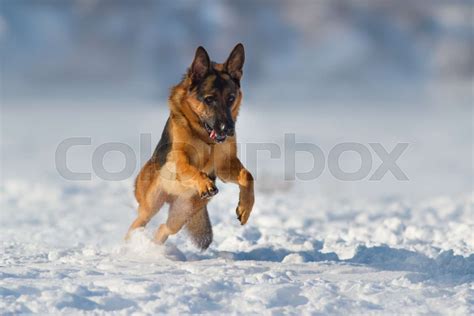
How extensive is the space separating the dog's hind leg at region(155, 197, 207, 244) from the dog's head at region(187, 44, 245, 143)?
68cm

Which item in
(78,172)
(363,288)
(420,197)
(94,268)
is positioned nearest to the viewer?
(363,288)

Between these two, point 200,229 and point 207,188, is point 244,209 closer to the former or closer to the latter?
point 207,188

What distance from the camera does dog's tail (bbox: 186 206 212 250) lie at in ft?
22.7

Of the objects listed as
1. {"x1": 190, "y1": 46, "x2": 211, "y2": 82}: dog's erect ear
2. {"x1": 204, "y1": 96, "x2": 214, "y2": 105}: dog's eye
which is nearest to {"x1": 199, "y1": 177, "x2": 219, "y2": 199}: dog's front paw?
{"x1": 204, "y1": 96, "x2": 214, "y2": 105}: dog's eye

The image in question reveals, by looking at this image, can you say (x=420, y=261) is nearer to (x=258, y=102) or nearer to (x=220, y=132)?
(x=220, y=132)

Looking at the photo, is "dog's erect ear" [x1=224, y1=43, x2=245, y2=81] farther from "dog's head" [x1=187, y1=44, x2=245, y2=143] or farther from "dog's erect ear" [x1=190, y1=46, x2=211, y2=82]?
"dog's erect ear" [x1=190, y1=46, x2=211, y2=82]

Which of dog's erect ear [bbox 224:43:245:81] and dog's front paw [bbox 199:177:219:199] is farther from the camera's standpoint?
dog's erect ear [bbox 224:43:245:81]

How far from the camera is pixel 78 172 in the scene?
15859mm

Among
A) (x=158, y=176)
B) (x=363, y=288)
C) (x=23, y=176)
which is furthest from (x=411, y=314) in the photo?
(x=23, y=176)

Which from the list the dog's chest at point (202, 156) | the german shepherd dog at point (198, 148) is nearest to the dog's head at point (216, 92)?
the german shepherd dog at point (198, 148)

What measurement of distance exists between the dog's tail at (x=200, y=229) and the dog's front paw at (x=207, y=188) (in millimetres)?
936

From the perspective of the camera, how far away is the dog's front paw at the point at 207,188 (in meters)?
5.99

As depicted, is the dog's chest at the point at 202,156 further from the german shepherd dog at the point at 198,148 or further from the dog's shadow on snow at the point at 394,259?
the dog's shadow on snow at the point at 394,259

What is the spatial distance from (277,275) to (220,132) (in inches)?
54.2
